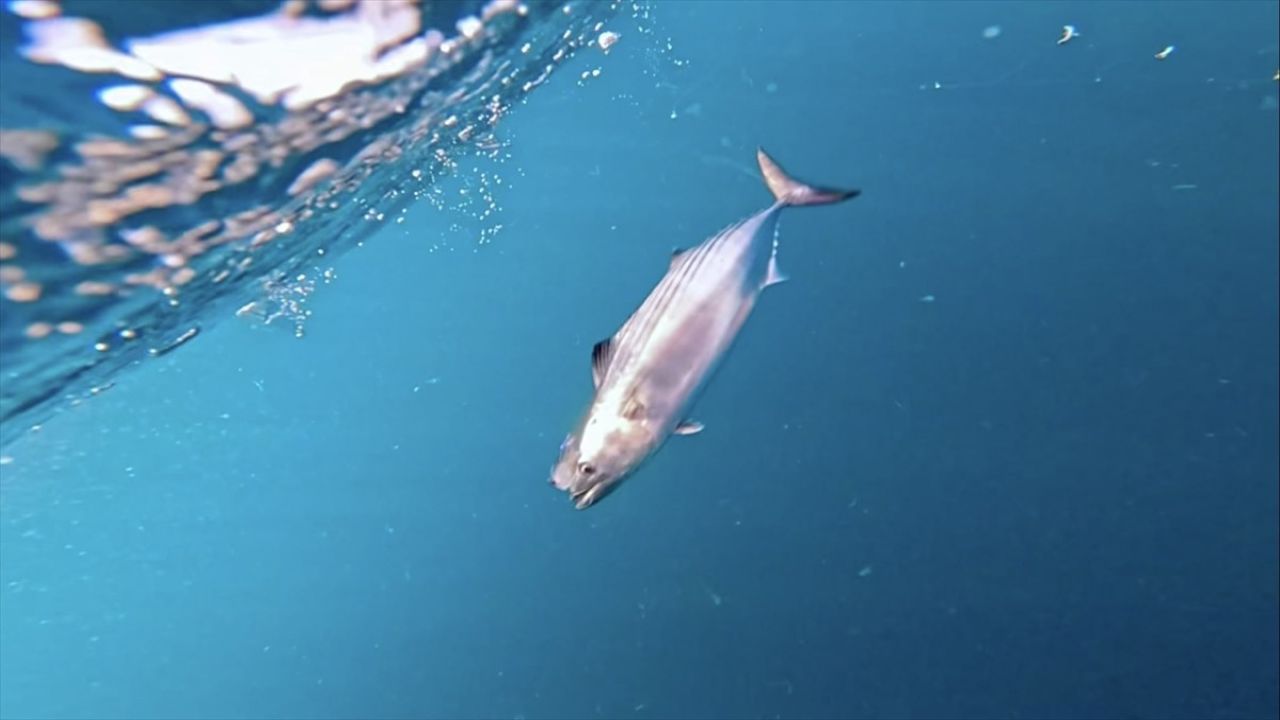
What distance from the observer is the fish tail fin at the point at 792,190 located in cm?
402

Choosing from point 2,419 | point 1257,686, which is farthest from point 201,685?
point 1257,686

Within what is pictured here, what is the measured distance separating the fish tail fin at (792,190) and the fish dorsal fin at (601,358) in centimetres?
119

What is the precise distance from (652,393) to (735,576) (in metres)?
18.6

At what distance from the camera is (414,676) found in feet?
79.3

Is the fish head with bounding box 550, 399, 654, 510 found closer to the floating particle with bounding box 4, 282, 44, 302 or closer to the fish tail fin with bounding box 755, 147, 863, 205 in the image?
the fish tail fin with bounding box 755, 147, 863, 205

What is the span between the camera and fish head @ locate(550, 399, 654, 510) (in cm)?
328

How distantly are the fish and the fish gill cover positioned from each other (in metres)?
2.61

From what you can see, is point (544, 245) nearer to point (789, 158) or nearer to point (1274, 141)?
point (789, 158)

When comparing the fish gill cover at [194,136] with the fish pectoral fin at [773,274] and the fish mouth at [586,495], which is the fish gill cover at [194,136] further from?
the fish mouth at [586,495]

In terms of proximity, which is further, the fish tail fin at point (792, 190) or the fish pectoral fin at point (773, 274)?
the fish tail fin at point (792, 190)

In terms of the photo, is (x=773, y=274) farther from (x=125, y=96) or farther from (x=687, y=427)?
(x=125, y=96)

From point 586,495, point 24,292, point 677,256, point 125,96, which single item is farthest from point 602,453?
point 24,292

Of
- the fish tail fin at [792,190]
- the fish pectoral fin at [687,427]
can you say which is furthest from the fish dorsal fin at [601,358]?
the fish tail fin at [792,190]

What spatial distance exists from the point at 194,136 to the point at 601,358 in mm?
3415
